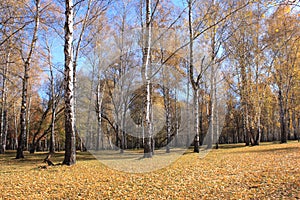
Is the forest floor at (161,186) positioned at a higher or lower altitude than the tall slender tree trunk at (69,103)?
lower

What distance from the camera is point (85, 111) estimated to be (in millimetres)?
26859

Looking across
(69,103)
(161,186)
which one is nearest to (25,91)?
(69,103)

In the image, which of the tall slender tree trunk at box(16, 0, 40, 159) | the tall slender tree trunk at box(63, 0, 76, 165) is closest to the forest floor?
the tall slender tree trunk at box(63, 0, 76, 165)

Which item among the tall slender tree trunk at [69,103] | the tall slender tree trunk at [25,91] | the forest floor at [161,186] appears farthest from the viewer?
the tall slender tree trunk at [25,91]

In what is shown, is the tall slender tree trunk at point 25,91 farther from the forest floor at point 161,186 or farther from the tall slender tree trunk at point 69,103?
the forest floor at point 161,186

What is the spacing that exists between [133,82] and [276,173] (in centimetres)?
1194

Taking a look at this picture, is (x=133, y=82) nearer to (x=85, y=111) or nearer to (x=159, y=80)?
(x=159, y=80)

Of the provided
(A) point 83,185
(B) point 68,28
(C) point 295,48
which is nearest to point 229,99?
(C) point 295,48

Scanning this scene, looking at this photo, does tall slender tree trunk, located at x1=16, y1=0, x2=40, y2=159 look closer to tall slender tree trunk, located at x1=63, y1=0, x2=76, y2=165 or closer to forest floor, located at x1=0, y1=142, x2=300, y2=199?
tall slender tree trunk, located at x1=63, y1=0, x2=76, y2=165

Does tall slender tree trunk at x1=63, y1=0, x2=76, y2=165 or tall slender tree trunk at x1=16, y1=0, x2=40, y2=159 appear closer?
tall slender tree trunk at x1=63, y1=0, x2=76, y2=165

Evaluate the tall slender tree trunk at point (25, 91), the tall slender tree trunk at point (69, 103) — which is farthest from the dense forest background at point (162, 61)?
the tall slender tree trunk at point (69, 103)

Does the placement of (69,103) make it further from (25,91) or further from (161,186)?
(25,91)

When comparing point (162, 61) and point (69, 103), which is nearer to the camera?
point (69, 103)

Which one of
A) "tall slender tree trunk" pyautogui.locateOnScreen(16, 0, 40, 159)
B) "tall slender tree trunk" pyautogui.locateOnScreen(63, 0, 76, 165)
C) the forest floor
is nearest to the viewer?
the forest floor
